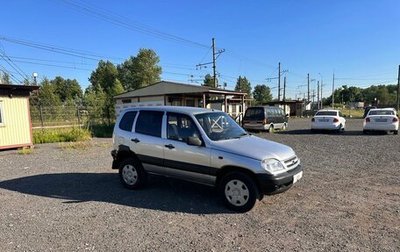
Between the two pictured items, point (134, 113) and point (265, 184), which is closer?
point (265, 184)

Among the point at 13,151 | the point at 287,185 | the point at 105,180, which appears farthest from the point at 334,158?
the point at 13,151

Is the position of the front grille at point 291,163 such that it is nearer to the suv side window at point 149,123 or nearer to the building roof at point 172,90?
the suv side window at point 149,123

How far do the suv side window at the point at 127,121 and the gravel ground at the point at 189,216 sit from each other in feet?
4.55

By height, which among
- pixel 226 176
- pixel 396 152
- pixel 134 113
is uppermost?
pixel 134 113

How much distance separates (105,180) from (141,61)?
203ft

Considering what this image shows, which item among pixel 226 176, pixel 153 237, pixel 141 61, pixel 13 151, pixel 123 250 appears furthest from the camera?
pixel 141 61

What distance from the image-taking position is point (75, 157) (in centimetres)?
1131

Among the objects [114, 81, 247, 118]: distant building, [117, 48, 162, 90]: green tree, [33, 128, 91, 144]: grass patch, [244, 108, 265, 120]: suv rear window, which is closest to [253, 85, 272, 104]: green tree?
[117, 48, 162, 90]: green tree

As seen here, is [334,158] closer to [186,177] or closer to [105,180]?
[186,177]

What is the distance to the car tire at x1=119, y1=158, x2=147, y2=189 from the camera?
652 centimetres

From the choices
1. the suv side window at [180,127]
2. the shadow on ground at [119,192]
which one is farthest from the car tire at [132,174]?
the suv side window at [180,127]

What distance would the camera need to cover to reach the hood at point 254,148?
16.6ft

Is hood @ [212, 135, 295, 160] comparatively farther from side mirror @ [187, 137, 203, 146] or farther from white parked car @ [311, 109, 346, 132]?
white parked car @ [311, 109, 346, 132]

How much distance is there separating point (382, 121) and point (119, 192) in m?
16.7
